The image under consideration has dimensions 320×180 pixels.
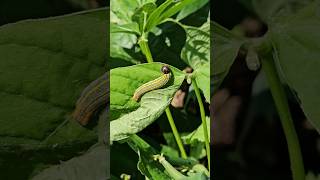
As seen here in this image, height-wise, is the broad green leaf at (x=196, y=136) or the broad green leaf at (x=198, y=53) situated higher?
the broad green leaf at (x=198, y=53)

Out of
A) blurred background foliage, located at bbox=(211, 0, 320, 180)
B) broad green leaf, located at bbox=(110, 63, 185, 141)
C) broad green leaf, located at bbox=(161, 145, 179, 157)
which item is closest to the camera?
broad green leaf, located at bbox=(110, 63, 185, 141)

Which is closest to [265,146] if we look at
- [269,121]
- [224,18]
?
[269,121]

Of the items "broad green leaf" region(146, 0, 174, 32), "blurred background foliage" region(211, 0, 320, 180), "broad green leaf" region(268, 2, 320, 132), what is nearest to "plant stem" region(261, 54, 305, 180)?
"broad green leaf" region(268, 2, 320, 132)

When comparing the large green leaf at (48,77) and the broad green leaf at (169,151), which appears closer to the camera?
the large green leaf at (48,77)

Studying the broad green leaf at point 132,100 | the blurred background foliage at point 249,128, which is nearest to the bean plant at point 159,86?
the broad green leaf at point 132,100

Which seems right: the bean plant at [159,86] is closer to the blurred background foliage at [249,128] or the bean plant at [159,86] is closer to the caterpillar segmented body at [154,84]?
the caterpillar segmented body at [154,84]

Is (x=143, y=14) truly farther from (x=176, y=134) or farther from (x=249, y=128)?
(x=249, y=128)

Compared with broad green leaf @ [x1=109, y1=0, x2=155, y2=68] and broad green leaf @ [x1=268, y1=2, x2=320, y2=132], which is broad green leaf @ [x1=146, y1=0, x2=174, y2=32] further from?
broad green leaf @ [x1=268, y1=2, x2=320, y2=132]
